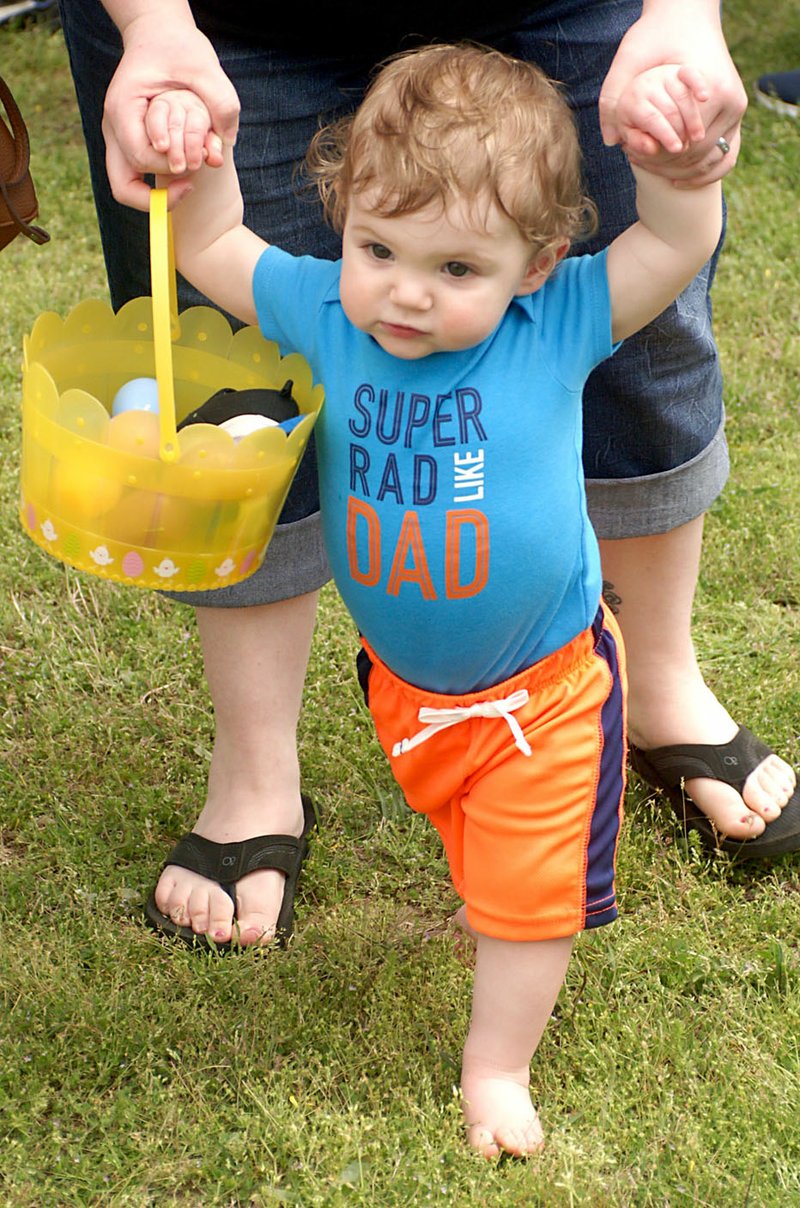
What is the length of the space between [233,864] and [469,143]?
1170 millimetres

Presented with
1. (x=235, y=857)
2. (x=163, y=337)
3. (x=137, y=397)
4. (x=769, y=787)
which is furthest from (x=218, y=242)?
(x=769, y=787)

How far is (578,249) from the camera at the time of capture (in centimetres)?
196

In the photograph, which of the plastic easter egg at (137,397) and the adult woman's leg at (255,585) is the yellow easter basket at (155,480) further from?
the adult woman's leg at (255,585)

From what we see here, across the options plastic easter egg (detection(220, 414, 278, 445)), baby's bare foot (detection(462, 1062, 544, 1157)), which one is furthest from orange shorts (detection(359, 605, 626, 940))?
plastic easter egg (detection(220, 414, 278, 445))

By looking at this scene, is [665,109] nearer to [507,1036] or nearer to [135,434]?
[135,434]

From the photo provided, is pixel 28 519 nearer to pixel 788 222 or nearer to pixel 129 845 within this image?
pixel 129 845

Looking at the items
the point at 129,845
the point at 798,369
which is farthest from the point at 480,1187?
the point at 798,369

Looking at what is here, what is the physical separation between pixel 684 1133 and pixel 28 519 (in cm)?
108

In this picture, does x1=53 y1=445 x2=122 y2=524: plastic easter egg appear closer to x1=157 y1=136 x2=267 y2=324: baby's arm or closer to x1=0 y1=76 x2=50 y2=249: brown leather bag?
x1=157 y1=136 x2=267 y2=324: baby's arm

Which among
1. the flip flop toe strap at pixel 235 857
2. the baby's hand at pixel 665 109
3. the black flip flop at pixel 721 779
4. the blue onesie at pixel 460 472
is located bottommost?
the black flip flop at pixel 721 779

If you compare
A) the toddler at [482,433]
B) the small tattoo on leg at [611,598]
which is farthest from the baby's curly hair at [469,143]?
the small tattoo on leg at [611,598]

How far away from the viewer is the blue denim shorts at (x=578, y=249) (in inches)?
73.5

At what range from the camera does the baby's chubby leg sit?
5.83ft

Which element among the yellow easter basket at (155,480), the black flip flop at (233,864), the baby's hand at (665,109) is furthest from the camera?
the black flip flop at (233,864)
